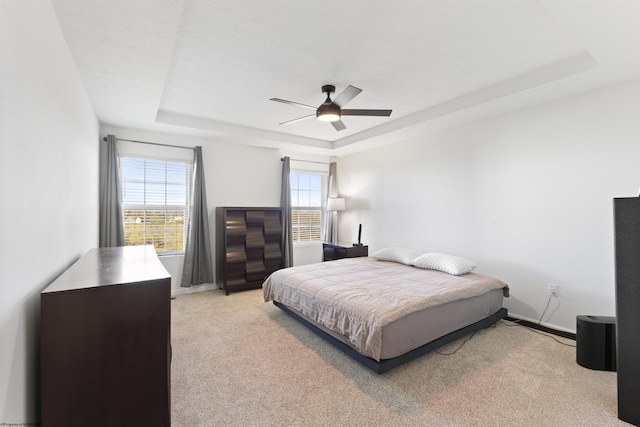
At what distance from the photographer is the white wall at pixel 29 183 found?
3.42ft

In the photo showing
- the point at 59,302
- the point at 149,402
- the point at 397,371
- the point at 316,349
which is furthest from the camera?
the point at 316,349

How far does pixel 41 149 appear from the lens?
4.66 feet

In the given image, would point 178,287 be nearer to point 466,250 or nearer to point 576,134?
point 466,250

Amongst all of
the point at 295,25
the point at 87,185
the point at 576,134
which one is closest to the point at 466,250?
the point at 576,134

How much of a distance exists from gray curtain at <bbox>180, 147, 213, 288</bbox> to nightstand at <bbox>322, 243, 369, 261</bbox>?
212 cm

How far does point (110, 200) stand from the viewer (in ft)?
12.6

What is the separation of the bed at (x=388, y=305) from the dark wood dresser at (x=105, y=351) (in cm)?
143

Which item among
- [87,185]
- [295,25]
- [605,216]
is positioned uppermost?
[295,25]

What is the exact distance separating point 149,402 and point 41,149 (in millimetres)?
1330

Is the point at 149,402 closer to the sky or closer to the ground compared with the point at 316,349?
closer to the sky

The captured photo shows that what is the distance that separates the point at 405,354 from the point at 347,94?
7.41 feet

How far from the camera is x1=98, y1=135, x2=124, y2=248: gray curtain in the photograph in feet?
12.4

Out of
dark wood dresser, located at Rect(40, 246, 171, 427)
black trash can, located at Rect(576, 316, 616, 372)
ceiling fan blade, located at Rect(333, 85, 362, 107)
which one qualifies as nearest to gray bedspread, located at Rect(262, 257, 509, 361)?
black trash can, located at Rect(576, 316, 616, 372)

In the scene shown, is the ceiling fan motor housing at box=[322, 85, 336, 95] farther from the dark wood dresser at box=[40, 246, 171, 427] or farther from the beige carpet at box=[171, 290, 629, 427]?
the beige carpet at box=[171, 290, 629, 427]
